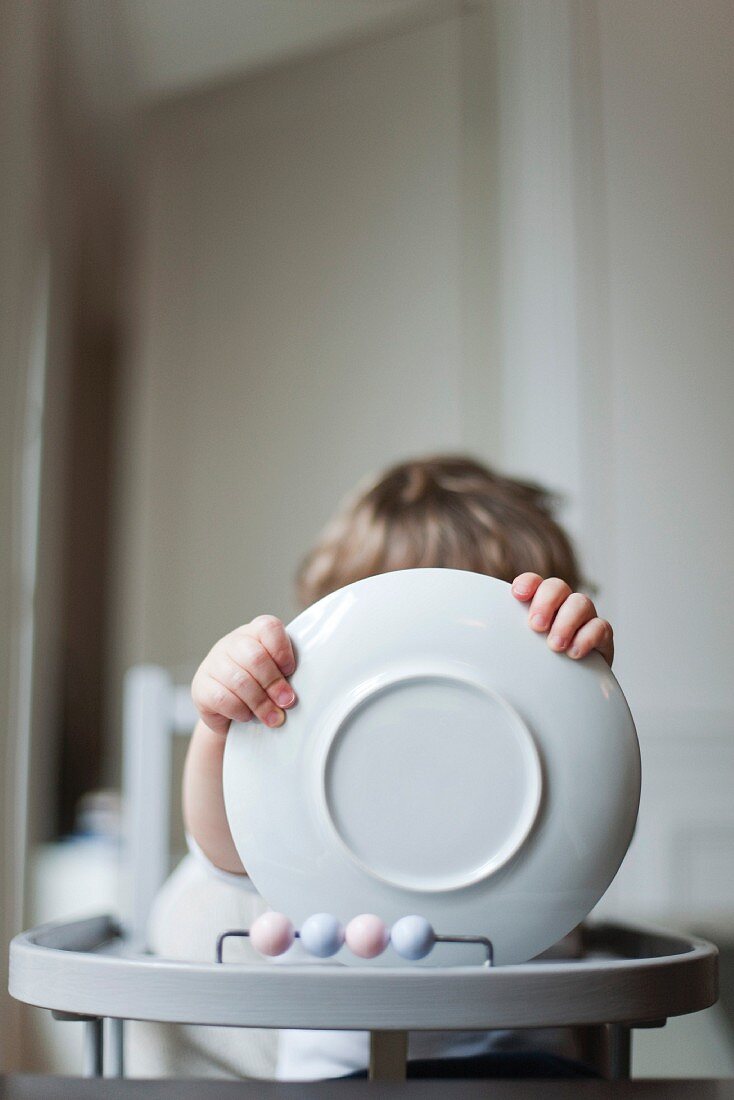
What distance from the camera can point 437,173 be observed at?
1810mm

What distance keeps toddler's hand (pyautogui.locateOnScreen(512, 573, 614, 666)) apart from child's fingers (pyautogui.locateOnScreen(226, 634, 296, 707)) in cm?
10

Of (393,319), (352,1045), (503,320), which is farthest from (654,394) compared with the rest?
(352,1045)

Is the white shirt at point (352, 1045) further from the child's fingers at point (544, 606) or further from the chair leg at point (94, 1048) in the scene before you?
the child's fingers at point (544, 606)

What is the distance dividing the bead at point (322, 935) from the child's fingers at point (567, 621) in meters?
0.14

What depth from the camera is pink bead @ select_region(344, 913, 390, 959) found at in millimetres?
363

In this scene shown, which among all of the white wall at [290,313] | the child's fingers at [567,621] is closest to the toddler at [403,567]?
the child's fingers at [567,621]

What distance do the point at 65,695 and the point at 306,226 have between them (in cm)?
195

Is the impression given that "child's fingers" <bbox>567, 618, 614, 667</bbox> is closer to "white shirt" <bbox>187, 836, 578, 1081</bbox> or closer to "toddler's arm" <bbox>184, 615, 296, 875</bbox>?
"toddler's arm" <bbox>184, 615, 296, 875</bbox>

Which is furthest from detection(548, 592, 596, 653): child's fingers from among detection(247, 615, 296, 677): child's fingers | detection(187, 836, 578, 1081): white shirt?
detection(187, 836, 578, 1081): white shirt

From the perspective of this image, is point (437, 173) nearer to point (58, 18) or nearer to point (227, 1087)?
point (58, 18)

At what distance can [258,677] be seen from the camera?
393mm

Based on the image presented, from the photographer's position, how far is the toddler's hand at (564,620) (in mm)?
391

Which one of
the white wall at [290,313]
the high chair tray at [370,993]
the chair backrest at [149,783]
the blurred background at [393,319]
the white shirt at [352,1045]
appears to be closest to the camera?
the high chair tray at [370,993]

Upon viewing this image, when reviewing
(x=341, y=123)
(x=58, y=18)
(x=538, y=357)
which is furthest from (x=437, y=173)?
(x=58, y=18)
